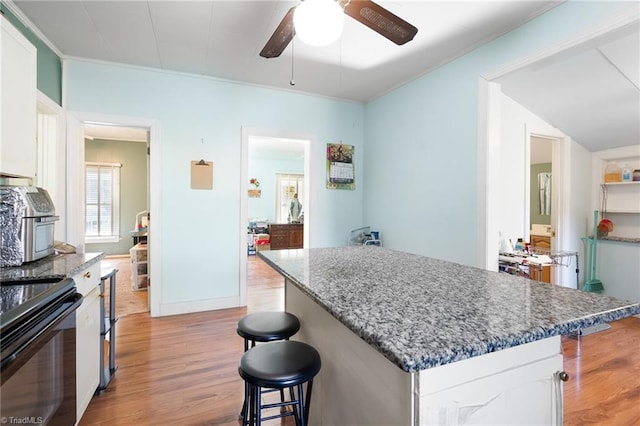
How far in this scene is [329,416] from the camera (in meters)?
1.25

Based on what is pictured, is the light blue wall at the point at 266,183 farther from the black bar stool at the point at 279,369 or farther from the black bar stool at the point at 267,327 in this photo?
the black bar stool at the point at 279,369

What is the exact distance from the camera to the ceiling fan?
5.01ft

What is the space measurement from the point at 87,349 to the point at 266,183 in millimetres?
6395

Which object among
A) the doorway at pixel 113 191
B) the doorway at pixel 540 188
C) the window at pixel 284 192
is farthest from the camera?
the window at pixel 284 192

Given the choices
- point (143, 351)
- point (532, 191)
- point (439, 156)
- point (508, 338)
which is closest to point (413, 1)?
point (439, 156)

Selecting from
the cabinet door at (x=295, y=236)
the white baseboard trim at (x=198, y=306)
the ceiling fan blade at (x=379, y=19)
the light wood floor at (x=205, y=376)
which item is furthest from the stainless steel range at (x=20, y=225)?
the cabinet door at (x=295, y=236)

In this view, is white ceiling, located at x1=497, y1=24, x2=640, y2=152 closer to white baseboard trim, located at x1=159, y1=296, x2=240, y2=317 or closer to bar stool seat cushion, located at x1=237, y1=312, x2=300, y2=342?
bar stool seat cushion, located at x1=237, y1=312, x2=300, y2=342

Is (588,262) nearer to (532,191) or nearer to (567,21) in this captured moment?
(532,191)

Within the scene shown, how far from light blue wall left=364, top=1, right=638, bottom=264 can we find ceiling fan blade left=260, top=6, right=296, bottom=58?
1.69 meters

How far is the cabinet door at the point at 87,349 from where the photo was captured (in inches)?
61.2

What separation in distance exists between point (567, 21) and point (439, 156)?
1.28 metres

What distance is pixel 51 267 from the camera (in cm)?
158

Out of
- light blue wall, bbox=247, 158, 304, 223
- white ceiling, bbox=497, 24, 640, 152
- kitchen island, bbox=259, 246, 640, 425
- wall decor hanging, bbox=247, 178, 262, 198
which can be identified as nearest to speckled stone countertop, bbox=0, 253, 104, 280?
kitchen island, bbox=259, 246, 640, 425

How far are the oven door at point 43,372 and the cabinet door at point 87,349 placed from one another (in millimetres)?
313
